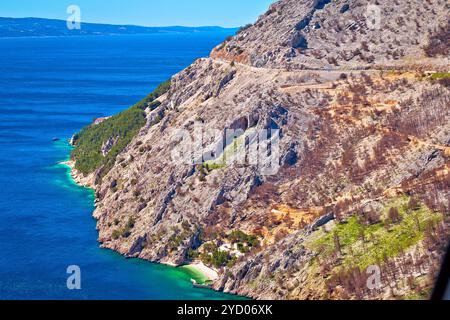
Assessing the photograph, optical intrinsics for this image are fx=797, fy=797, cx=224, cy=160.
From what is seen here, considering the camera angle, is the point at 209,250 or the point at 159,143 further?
the point at 159,143

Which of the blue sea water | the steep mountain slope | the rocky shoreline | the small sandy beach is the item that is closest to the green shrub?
the rocky shoreline

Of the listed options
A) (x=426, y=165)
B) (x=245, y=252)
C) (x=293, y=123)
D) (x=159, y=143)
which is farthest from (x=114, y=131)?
(x=426, y=165)

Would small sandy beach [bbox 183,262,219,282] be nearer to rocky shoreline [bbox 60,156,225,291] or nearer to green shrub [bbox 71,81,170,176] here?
rocky shoreline [bbox 60,156,225,291]

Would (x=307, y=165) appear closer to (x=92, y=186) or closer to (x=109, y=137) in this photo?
(x=92, y=186)

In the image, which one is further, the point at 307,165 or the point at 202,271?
the point at 307,165

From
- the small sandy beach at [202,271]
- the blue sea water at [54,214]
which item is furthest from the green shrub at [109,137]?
the small sandy beach at [202,271]

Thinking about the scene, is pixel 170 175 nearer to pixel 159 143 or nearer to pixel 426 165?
pixel 159 143

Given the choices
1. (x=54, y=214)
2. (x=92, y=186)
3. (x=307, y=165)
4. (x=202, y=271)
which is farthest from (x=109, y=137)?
(x=202, y=271)
